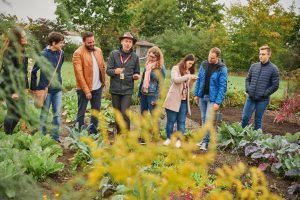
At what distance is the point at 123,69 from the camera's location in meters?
5.84

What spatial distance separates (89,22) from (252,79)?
109 feet

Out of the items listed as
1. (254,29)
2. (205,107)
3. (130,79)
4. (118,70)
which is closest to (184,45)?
(254,29)

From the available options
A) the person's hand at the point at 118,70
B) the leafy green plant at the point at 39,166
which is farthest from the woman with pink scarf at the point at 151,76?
the leafy green plant at the point at 39,166

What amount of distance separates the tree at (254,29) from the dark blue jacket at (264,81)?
30.0m

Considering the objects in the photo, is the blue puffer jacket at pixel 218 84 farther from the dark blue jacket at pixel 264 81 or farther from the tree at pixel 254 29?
the tree at pixel 254 29

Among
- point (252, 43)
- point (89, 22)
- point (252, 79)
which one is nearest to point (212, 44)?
point (252, 43)

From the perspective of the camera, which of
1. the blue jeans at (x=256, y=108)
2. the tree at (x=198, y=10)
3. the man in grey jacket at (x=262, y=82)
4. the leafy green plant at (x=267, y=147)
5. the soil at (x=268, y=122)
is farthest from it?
the tree at (x=198, y=10)

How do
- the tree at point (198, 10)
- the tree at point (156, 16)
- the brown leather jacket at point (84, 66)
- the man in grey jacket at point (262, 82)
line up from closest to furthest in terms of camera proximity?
the brown leather jacket at point (84, 66), the man in grey jacket at point (262, 82), the tree at point (156, 16), the tree at point (198, 10)

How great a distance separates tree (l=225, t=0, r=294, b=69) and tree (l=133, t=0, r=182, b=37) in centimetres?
1271

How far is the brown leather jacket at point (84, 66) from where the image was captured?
5.49 meters

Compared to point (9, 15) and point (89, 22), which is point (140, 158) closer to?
point (9, 15)

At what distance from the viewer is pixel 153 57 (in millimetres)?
6062

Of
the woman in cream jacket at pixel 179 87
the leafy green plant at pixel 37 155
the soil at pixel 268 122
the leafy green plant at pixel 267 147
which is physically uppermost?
the woman in cream jacket at pixel 179 87

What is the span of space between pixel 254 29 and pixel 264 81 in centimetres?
3155
